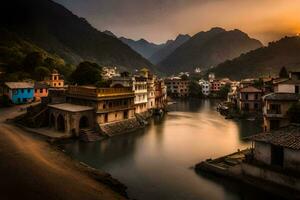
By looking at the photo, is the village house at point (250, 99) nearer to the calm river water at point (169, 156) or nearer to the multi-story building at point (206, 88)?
the calm river water at point (169, 156)

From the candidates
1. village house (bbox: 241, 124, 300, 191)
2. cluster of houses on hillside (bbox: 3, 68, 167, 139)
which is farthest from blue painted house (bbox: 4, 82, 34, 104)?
village house (bbox: 241, 124, 300, 191)

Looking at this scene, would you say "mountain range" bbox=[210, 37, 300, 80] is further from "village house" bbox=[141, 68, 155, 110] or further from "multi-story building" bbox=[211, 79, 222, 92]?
"village house" bbox=[141, 68, 155, 110]

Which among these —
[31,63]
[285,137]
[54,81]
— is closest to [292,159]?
[285,137]

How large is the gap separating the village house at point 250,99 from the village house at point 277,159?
41501 millimetres

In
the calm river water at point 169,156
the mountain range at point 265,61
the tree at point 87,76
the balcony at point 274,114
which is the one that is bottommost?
the calm river water at point 169,156

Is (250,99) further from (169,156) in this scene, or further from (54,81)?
(54,81)

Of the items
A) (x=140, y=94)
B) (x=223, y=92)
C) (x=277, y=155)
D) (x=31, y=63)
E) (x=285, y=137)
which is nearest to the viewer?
(x=285, y=137)

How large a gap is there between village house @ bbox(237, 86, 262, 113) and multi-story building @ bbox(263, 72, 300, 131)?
25436 mm

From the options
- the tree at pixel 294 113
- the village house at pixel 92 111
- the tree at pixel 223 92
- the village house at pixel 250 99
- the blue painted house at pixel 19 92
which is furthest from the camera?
the tree at pixel 223 92

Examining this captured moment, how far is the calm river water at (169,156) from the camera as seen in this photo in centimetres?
2591

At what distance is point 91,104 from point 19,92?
22.4 m

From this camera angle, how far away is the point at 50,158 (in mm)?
31656

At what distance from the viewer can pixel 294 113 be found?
3606cm

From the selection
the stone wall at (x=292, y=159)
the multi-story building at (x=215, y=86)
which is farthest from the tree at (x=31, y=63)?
the multi-story building at (x=215, y=86)
